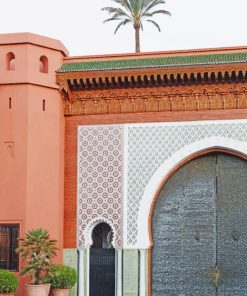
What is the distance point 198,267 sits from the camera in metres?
12.4

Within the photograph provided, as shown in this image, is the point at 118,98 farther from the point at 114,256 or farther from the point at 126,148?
the point at 114,256

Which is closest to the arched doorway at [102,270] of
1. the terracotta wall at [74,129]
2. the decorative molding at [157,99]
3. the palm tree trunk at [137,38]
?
the terracotta wall at [74,129]

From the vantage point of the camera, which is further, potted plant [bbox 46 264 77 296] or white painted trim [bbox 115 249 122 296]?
white painted trim [bbox 115 249 122 296]

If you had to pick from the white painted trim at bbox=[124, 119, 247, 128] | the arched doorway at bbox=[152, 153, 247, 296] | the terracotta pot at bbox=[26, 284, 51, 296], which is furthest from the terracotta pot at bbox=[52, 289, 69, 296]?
the white painted trim at bbox=[124, 119, 247, 128]

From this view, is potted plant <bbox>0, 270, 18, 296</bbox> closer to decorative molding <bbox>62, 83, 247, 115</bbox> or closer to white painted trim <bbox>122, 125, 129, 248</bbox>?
white painted trim <bbox>122, 125, 129, 248</bbox>

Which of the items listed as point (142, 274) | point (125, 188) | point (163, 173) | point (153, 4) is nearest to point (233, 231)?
point (163, 173)

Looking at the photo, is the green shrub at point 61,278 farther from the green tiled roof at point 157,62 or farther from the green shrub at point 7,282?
the green tiled roof at point 157,62

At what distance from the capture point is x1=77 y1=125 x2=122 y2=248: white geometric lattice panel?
12.6 meters

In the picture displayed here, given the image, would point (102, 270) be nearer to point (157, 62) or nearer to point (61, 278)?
point (61, 278)

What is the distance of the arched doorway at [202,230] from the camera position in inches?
484

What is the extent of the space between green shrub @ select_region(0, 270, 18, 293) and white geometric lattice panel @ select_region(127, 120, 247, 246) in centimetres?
212

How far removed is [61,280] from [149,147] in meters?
2.76

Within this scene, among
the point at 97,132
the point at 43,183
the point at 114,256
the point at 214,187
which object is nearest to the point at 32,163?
the point at 43,183

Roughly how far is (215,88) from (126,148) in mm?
1871
